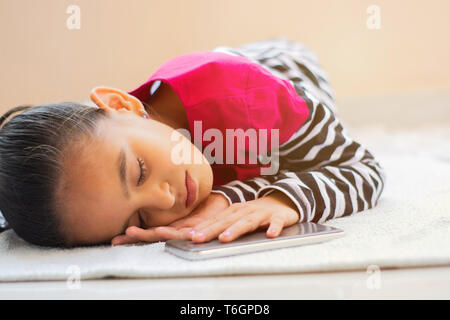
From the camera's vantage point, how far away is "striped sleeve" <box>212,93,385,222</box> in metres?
0.67

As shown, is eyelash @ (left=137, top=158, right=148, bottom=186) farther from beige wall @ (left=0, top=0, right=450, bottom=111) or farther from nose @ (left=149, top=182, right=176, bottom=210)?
beige wall @ (left=0, top=0, right=450, bottom=111)

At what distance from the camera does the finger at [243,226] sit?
536 mm

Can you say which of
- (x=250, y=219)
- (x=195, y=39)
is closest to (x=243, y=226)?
(x=250, y=219)

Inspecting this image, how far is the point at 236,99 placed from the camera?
30.2 inches

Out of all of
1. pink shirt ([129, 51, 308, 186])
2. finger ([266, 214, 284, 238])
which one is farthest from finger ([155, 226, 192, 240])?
pink shirt ([129, 51, 308, 186])

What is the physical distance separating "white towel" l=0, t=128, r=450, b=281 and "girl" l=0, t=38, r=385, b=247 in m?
0.04

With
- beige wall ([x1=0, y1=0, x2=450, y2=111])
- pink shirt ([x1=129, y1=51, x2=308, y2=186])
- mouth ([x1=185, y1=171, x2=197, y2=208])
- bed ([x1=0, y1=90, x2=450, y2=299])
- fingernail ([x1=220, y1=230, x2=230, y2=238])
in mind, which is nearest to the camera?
bed ([x1=0, y1=90, x2=450, y2=299])

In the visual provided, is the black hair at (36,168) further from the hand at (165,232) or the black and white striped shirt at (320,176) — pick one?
the black and white striped shirt at (320,176)

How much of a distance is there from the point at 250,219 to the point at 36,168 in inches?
10.6

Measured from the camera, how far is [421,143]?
1.39 metres

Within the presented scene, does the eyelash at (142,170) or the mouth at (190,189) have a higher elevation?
the eyelash at (142,170)

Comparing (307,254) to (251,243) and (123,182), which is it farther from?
(123,182)

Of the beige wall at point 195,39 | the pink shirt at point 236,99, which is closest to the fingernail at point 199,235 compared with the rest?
the pink shirt at point 236,99
